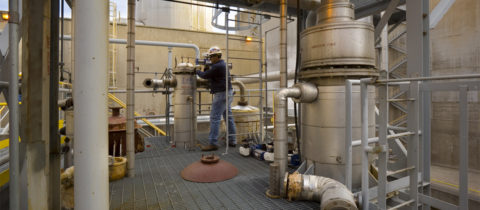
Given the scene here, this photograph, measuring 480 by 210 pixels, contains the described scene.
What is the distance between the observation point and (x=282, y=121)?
3277 mm

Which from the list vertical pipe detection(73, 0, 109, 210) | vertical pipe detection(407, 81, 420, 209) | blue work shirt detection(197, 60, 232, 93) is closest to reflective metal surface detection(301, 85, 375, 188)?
vertical pipe detection(407, 81, 420, 209)

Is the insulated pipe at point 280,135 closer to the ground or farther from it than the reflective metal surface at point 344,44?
closer to the ground

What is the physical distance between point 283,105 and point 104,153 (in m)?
2.11

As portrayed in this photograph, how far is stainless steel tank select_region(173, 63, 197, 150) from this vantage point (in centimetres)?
594

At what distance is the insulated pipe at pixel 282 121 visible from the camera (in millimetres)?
3204

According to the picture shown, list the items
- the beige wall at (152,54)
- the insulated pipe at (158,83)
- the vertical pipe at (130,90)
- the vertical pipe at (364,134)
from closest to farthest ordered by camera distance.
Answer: the vertical pipe at (364,134) < the vertical pipe at (130,90) < the insulated pipe at (158,83) < the beige wall at (152,54)

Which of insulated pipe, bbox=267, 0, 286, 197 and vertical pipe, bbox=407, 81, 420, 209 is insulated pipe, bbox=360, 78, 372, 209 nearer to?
vertical pipe, bbox=407, 81, 420, 209

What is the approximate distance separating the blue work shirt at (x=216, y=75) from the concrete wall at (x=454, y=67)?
6.41 metres

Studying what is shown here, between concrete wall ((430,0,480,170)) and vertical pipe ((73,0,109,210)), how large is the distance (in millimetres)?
8654

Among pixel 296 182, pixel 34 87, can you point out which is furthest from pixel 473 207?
pixel 34 87

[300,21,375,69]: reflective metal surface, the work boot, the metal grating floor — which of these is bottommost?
the metal grating floor

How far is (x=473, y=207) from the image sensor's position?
582cm

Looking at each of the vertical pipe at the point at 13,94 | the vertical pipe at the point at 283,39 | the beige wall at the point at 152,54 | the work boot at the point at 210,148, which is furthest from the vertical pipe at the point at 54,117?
the beige wall at the point at 152,54

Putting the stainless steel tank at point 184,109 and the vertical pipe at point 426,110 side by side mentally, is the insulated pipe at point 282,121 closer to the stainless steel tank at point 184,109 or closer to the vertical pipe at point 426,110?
the vertical pipe at point 426,110
